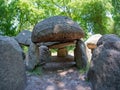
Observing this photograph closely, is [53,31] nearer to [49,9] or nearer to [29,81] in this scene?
[29,81]

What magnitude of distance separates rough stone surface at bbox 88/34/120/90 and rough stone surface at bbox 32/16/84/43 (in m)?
1.98

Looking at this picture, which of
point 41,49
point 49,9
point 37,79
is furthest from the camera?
point 49,9

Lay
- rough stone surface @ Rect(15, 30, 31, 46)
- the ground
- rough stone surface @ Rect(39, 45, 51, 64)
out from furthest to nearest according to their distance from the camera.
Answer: rough stone surface @ Rect(15, 30, 31, 46), rough stone surface @ Rect(39, 45, 51, 64), the ground

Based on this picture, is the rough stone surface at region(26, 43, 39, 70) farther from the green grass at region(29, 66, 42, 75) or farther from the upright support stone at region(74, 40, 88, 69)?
the upright support stone at region(74, 40, 88, 69)

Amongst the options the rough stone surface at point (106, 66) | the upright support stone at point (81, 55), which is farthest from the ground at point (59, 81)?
the rough stone surface at point (106, 66)

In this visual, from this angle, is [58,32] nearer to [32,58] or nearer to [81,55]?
[81,55]

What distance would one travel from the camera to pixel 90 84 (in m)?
6.74

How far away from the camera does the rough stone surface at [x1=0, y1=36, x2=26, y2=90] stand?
5.63 meters

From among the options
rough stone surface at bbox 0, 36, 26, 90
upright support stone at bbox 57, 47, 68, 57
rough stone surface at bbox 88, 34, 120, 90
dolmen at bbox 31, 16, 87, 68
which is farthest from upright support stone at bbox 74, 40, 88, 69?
upright support stone at bbox 57, 47, 68, 57

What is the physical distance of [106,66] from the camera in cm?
590

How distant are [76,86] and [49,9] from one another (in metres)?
19.6

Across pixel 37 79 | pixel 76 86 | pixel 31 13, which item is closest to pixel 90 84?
pixel 76 86

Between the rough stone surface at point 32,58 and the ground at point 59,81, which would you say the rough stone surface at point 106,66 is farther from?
the rough stone surface at point 32,58

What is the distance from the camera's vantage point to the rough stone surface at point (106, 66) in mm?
5590
